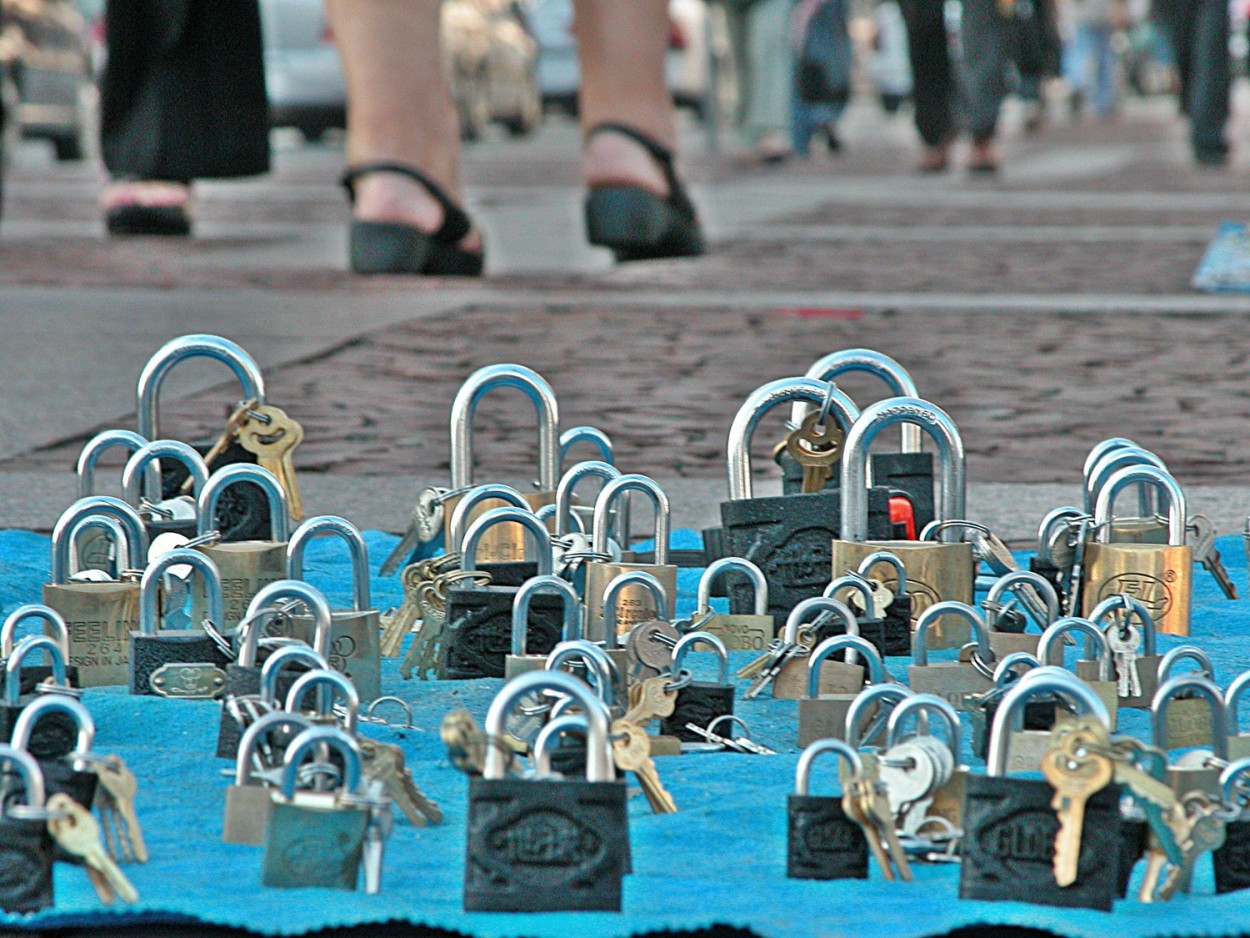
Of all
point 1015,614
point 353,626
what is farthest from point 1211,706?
point 353,626

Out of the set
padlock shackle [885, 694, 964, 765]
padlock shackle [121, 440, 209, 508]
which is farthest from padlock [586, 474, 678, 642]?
padlock shackle [885, 694, 964, 765]

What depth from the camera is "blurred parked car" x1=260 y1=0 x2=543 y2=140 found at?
677 inches

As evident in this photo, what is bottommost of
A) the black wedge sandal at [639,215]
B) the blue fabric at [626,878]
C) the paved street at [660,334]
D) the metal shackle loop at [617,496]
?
the blue fabric at [626,878]

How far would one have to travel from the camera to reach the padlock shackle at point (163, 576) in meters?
2.39

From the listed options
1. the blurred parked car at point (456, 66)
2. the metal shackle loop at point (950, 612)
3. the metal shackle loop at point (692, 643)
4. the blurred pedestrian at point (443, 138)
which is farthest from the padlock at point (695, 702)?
the blurred parked car at point (456, 66)

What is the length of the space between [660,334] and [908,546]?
132 inches

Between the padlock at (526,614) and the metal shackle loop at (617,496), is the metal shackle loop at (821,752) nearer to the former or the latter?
the padlock at (526,614)

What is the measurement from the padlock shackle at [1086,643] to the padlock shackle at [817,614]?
7.7 inches

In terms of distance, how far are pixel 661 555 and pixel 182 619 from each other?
0.58m

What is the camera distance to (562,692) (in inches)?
69.7

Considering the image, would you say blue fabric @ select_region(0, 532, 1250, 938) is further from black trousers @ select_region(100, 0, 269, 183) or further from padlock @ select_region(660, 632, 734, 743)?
black trousers @ select_region(100, 0, 269, 183)

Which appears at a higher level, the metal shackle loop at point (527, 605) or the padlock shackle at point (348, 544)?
the padlock shackle at point (348, 544)

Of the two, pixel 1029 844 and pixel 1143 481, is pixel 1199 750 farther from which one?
pixel 1143 481

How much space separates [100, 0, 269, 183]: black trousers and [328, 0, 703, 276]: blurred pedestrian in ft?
2.99
